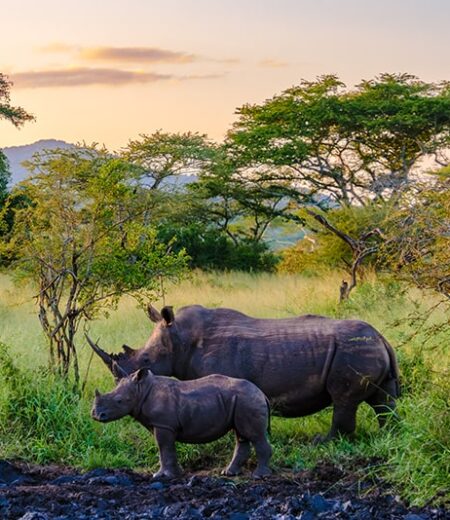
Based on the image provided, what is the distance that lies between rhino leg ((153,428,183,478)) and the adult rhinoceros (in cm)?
80

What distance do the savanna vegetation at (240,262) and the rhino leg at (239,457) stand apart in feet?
1.31

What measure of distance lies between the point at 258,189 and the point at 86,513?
29.5m

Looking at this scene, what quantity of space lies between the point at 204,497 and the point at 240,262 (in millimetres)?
22012

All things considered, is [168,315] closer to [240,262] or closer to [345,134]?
[240,262]

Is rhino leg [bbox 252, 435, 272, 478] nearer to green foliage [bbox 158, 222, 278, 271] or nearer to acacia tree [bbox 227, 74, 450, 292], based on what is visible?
green foliage [bbox 158, 222, 278, 271]

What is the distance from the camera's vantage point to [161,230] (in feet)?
90.4

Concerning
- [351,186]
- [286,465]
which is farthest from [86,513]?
[351,186]

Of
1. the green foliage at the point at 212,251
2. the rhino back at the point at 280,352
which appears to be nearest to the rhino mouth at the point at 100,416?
the rhino back at the point at 280,352

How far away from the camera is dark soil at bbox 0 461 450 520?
610 centimetres

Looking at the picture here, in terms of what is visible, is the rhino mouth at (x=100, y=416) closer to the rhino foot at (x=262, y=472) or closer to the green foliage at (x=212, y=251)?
the rhino foot at (x=262, y=472)

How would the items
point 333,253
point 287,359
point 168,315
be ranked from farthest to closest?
point 333,253 < point 168,315 < point 287,359

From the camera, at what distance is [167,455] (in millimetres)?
7160

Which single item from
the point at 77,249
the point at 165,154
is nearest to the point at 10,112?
the point at 165,154

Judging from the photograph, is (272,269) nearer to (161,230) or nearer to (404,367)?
(161,230)
